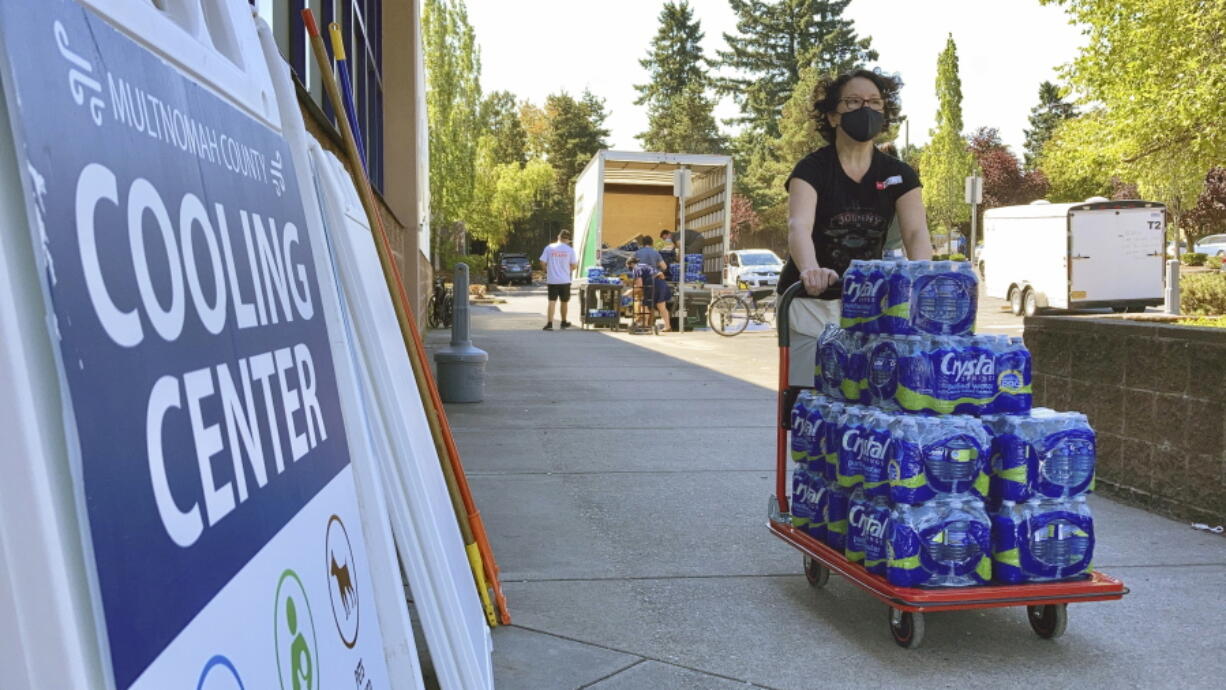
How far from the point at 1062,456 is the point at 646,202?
76.5 feet

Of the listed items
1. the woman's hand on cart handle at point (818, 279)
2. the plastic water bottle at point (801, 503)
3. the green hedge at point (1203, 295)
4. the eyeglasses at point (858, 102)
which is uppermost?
the eyeglasses at point (858, 102)

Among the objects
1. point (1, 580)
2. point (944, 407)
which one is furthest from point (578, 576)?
point (1, 580)

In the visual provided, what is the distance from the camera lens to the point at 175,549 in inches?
49.0

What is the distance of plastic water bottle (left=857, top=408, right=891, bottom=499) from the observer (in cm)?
380

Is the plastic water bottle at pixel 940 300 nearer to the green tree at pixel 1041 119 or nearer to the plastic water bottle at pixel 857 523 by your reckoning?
the plastic water bottle at pixel 857 523

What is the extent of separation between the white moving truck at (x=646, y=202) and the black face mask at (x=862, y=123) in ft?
59.9

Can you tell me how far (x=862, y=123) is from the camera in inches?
181

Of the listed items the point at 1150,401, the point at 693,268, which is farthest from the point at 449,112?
the point at 1150,401

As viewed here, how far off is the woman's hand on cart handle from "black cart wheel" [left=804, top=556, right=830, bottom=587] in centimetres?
111

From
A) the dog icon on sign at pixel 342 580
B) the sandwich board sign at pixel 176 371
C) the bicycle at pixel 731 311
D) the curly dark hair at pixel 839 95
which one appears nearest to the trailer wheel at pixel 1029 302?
the bicycle at pixel 731 311

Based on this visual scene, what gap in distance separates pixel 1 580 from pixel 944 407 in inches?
132

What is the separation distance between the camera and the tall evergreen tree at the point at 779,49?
73875mm

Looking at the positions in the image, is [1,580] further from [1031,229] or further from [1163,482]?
[1031,229]

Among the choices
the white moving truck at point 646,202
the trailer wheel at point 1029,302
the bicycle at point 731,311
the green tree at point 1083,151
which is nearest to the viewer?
the green tree at point 1083,151
